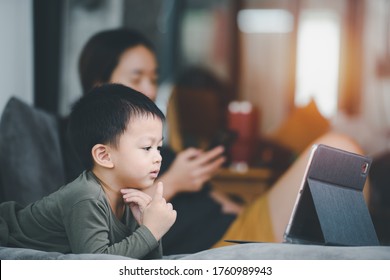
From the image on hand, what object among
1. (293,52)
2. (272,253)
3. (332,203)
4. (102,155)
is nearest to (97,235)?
(102,155)

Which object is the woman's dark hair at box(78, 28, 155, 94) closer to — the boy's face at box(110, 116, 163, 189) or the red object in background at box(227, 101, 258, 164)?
the boy's face at box(110, 116, 163, 189)

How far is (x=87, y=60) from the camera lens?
1.56 metres

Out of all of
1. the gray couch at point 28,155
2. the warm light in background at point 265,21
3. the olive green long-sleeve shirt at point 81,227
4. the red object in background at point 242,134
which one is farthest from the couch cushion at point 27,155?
the warm light in background at point 265,21

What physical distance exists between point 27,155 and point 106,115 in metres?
0.39

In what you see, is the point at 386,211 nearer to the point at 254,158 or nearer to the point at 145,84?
the point at 254,158

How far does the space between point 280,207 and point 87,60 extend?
24.2 inches

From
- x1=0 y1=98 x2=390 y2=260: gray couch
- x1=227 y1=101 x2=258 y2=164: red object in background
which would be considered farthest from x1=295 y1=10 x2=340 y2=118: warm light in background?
x1=0 y1=98 x2=390 y2=260: gray couch

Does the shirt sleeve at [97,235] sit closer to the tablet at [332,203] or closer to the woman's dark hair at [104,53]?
the tablet at [332,203]

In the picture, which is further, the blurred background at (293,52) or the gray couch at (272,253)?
the blurred background at (293,52)

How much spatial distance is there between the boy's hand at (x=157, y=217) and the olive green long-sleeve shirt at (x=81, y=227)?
0.01 metres

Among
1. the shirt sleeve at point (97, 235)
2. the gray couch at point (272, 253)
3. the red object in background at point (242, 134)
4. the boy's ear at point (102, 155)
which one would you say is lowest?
the red object in background at point (242, 134)

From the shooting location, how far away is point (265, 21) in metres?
5.12

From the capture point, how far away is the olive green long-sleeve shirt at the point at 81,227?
0.93 metres
